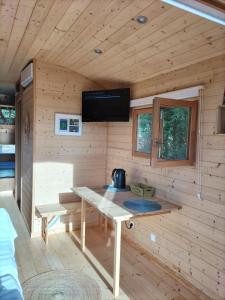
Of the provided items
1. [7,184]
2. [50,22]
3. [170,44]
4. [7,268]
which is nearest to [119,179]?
[170,44]

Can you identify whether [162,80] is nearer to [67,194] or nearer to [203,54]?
[203,54]

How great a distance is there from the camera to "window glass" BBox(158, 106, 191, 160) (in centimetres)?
246

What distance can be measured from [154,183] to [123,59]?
4.93ft

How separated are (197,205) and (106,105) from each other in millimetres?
1824

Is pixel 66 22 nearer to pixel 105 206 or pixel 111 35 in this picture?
pixel 111 35

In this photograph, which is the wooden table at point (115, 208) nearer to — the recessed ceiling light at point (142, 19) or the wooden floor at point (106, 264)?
the wooden floor at point (106, 264)

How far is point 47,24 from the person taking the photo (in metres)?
2.26

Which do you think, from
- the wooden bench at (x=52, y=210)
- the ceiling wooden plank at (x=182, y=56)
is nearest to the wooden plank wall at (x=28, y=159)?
the wooden bench at (x=52, y=210)

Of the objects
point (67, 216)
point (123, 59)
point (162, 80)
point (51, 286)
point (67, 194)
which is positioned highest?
point (123, 59)

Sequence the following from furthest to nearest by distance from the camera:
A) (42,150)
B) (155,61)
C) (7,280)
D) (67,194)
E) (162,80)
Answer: (67,194)
(42,150)
(162,80)
(155,61)
(7,280)

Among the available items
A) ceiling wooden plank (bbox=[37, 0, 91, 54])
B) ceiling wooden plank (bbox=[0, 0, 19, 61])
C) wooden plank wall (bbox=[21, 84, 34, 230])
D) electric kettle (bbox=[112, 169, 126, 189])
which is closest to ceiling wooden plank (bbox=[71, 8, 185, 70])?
ceiling wooden plank (bbox=[37, 0, 91, 54])

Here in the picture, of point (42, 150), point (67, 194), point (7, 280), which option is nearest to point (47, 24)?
point (42, 150)

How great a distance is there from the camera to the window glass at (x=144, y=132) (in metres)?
3.20

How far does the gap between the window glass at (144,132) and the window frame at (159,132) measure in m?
0.75
